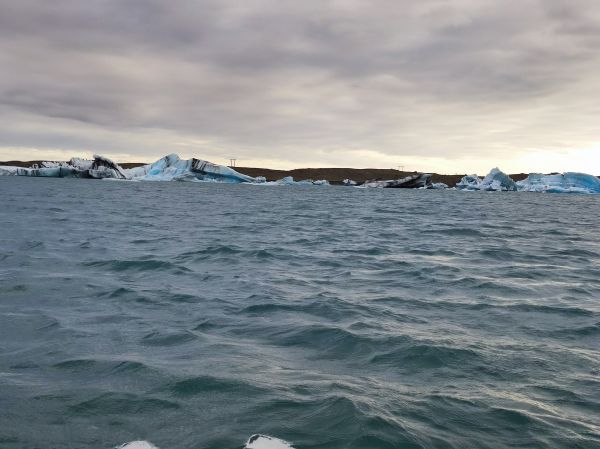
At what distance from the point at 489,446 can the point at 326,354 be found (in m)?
1.97

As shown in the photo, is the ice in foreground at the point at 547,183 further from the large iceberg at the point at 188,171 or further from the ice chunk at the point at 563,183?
the large iceberg at the point at 188,171

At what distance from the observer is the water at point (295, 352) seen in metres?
3.42

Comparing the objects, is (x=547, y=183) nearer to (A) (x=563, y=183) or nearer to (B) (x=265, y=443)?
(A) (x=563, y=183)

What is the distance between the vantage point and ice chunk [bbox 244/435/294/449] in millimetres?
3107

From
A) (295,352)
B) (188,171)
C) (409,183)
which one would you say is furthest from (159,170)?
(295,352)

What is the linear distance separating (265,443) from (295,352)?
6.17 ft

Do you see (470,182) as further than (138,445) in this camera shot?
Yes

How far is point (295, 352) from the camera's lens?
198 inches

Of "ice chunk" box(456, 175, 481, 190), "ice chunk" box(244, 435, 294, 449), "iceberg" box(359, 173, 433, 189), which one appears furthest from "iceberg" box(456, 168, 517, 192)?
"ice chunk" box(244, 435, 294, 449)

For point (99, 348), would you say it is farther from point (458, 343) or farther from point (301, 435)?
point (458, 343)

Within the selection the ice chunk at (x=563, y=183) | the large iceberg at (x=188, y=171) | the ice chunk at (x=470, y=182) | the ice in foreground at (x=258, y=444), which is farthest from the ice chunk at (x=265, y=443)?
the ice chunk at (x=470, y=182)

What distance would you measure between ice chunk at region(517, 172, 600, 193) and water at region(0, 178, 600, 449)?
7707 cm

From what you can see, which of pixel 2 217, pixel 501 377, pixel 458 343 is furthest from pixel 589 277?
pixel 2 217

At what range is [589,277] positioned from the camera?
9852 mm
